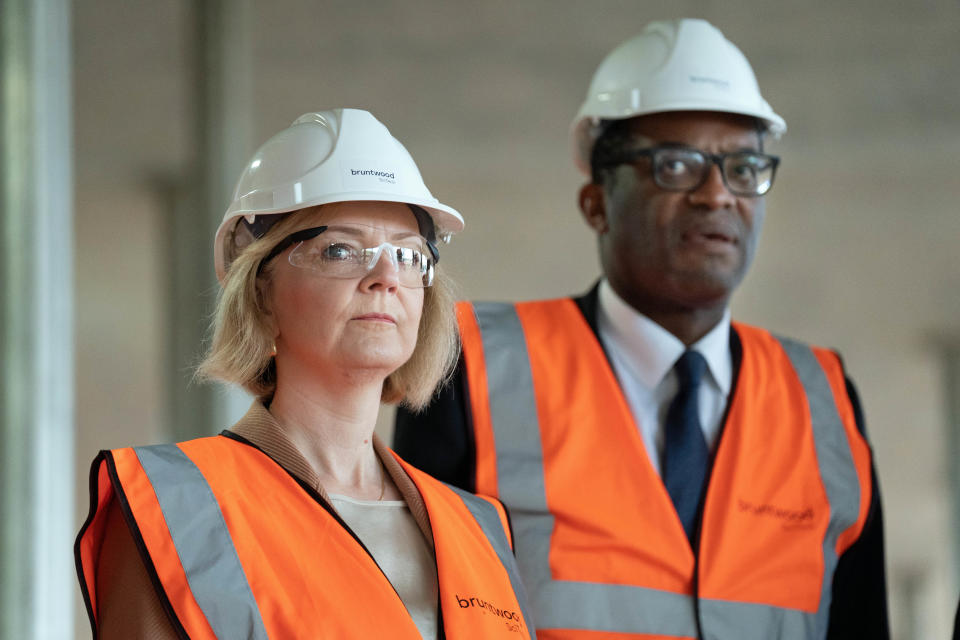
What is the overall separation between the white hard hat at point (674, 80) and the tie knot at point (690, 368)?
579 millimetres

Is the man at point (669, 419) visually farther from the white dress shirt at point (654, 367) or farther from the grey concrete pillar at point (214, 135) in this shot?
the grey concrete pillar at point (214, 135)

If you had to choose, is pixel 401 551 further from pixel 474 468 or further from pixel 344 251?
pixel 474 468

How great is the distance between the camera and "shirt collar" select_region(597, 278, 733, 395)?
2.82 metres

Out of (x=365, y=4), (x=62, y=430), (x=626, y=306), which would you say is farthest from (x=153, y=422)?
(x=626, y=306)

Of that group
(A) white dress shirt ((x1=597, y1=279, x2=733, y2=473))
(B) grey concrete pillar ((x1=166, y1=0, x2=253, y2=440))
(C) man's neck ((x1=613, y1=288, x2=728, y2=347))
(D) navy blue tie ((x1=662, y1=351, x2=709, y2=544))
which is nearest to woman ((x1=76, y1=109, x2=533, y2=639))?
(D) navy blue tie ((x1=662, y1=351, x2=709, y2=544))

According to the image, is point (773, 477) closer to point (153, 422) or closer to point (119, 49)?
point (119, 49)

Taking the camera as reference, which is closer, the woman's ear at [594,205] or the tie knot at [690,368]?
the tie knot at [690,368]

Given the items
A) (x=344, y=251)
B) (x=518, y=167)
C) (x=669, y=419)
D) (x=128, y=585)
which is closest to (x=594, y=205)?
(x=669, y=419)

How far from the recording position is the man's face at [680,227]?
2.76 metres

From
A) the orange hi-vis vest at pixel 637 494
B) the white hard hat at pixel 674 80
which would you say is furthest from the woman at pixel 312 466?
the white hard hat at pixel 674 80

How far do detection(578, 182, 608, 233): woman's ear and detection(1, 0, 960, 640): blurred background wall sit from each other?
2730 millimetres

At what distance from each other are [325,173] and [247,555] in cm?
63

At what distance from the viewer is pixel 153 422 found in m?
8.24

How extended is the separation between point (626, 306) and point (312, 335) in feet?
3.65
